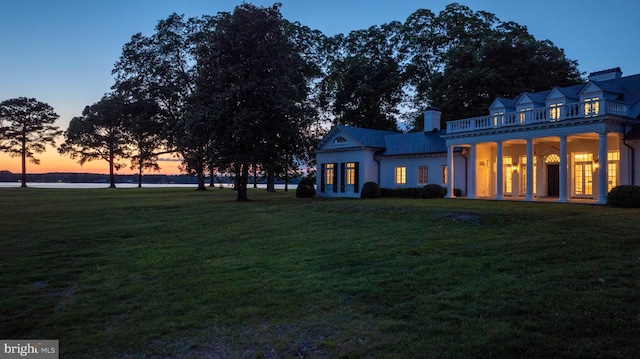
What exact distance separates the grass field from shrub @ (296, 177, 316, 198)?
2097 centimetres

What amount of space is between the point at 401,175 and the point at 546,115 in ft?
37.4

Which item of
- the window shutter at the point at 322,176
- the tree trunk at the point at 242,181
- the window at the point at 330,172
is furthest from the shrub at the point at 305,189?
the tree trunk at the point at 242,181

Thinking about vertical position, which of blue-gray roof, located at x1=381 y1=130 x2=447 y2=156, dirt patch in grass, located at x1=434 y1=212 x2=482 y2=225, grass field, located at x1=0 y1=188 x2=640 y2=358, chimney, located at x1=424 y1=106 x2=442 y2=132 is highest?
chimney, located at x1=424 y1=106 x2=442 y2=132

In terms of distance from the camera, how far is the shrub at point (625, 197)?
1859cm

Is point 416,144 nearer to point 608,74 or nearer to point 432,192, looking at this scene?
point 432,192

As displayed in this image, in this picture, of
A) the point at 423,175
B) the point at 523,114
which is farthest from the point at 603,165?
the point at 423,175

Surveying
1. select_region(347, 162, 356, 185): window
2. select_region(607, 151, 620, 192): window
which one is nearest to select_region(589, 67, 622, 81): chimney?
select_region(607, 151, 620, 192): window

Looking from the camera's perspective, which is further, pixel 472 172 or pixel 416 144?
pixel 416 144

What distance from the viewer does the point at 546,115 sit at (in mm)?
23734

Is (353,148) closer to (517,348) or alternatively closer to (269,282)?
(269,282)

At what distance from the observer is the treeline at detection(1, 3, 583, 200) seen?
93.3 feet

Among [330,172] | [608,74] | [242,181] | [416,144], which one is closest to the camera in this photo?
[608,74]

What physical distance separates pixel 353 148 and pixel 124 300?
27.9m

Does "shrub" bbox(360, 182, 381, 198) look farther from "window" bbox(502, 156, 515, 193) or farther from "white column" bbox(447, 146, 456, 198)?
"window" bbox(502, 156, 515, 193)
